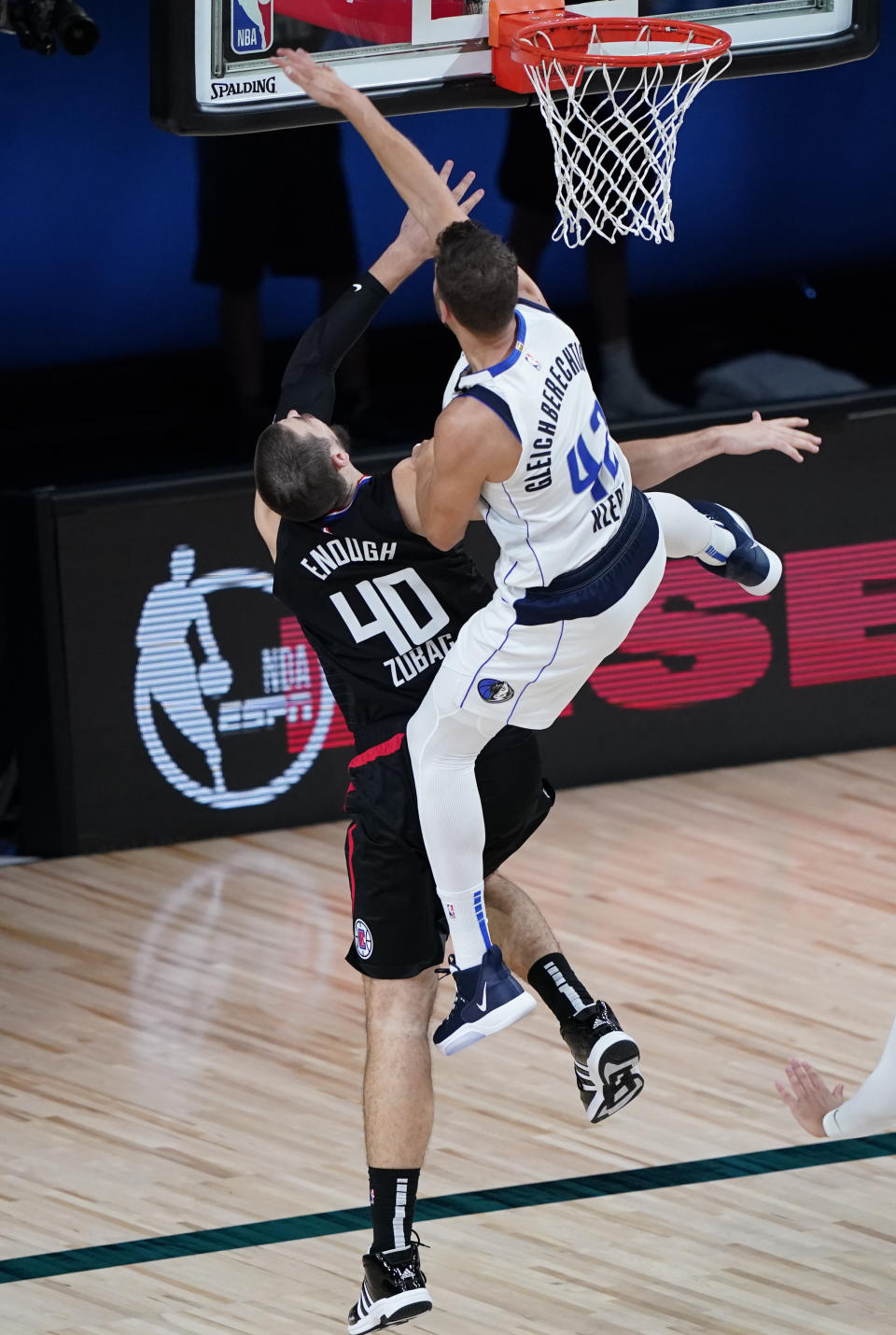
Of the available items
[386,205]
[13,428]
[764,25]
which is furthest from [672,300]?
[764,25]

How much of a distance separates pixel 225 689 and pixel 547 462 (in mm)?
3526

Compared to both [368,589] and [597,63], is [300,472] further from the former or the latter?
[597,63]

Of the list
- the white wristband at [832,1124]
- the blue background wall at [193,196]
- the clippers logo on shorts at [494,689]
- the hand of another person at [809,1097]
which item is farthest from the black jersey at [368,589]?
the blue background wall at [193,196]

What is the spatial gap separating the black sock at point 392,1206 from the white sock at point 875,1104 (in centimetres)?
91

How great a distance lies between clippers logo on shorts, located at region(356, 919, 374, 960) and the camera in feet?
16.7

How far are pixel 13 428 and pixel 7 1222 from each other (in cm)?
381

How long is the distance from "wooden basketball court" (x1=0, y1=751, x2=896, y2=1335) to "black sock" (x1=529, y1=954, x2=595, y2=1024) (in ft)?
2.30

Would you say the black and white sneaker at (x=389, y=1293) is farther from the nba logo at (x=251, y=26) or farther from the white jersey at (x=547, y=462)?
the nba logo at (x=251, y=26)

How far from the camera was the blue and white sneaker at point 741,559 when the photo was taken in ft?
18.0

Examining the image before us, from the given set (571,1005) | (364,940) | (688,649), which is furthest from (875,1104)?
(688,649)

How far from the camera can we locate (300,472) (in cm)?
486

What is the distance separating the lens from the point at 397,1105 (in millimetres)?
4988

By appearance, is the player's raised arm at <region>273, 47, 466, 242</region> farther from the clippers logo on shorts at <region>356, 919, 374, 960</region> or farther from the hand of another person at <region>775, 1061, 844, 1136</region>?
the hand of another person at <region>775, 1061, 844, 1136</region>

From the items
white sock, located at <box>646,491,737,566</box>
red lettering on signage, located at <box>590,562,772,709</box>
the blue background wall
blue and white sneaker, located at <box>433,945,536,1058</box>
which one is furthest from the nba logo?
red lettering on signage, located at <box>590,562,772,709</box>
